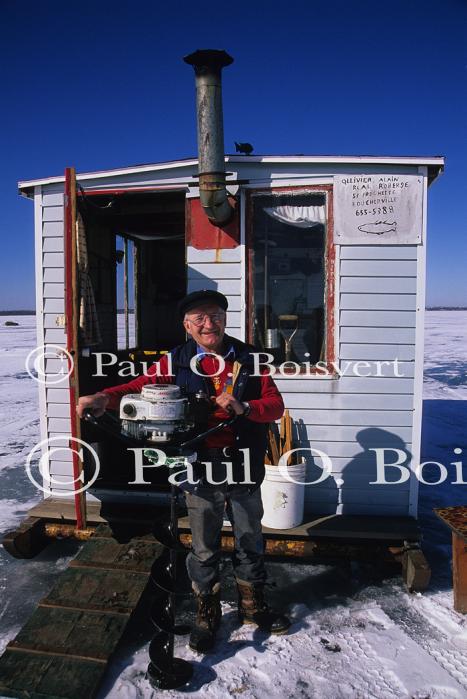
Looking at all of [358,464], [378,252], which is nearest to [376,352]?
[378,252]

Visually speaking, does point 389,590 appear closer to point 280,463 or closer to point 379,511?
point 379,511

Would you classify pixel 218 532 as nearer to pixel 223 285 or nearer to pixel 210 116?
pixel 223 285

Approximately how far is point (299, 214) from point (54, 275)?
2.37 m

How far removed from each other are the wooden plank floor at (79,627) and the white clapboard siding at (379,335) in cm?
241

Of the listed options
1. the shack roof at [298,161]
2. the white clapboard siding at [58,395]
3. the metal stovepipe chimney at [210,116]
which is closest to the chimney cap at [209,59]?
the metal stovepipe chimney at [210,116]

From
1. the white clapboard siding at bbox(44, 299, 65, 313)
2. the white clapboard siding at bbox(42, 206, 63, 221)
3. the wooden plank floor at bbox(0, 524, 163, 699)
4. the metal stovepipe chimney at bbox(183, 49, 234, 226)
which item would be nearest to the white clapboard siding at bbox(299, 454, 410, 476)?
the wooden plank floor at bbox(0, 524, 163, 699)

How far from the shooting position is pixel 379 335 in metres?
4.27

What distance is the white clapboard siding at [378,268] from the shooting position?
13.8 ft

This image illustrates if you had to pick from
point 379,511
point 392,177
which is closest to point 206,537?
point 379,511

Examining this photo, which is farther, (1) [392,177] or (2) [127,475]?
(2) [127,475]

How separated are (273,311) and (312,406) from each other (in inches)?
36.7

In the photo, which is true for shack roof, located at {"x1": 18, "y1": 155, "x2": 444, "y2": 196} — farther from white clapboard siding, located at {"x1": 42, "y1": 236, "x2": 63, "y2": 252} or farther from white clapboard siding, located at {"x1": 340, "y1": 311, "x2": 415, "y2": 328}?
white clapboard siding, located at {"x1": 340, "y1": 311, "x2": 415, "y2": 328}

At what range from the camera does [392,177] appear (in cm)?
414

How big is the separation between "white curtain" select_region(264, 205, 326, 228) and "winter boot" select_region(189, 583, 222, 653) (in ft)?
9.84
